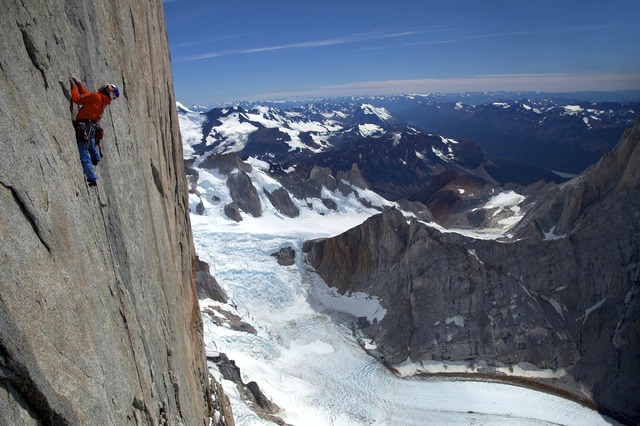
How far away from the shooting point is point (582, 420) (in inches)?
1702

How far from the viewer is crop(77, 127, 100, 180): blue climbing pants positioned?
859 centimetres

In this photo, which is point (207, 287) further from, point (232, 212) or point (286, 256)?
point (232, 212)

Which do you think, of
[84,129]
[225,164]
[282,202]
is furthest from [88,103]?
[225,164]

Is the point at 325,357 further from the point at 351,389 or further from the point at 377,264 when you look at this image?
the point at 377,264

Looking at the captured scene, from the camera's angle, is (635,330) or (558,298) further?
(558,298)

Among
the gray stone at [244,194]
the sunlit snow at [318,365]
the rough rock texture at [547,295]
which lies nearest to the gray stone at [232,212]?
the gray stone at [244,194]

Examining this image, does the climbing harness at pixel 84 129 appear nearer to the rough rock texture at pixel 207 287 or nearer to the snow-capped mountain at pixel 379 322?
the snow-capped mountain at pixel 379 322

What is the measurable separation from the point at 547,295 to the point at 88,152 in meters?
58.5

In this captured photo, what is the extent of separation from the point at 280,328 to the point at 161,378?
4745 cm

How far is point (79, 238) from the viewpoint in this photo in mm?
7832

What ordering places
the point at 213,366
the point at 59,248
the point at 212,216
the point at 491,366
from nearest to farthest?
the point at 59,248 < the point at 213,366 < the point at 491,366 < the point at 212,216

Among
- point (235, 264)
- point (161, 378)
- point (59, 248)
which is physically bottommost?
point (235, 264)

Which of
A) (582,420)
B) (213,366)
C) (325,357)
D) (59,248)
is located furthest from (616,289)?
(59,248)

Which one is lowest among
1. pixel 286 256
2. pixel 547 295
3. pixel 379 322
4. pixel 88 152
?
pixel 379 322
